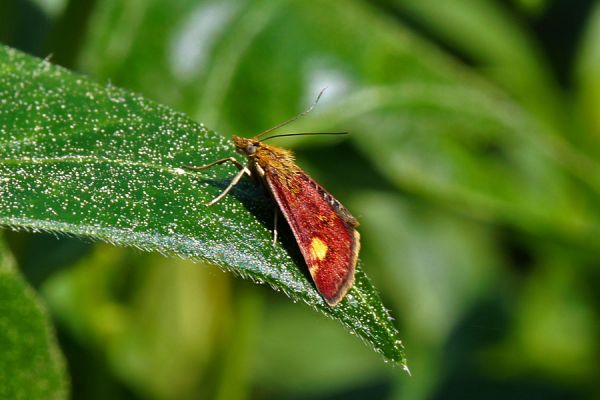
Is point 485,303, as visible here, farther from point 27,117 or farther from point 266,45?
point 27,117

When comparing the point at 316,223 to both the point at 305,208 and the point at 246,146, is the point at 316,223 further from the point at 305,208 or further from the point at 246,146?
the point at 246,146

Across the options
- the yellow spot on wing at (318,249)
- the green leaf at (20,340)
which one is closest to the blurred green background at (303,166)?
the green leaf at (20,340)

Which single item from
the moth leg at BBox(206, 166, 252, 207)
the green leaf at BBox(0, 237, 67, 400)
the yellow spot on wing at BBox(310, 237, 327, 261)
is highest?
the moth leg at BBox(206, 166, 252, 207)

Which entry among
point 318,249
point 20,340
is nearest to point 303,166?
point 318,249

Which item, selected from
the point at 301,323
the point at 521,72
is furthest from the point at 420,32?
the point at 301,323

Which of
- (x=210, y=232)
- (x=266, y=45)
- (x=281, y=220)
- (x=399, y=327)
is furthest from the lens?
(x=399, y=327)

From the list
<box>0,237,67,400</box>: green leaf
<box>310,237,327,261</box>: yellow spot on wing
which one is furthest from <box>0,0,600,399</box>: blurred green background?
<box>310,237,327,261</box>: yellow spot on wing

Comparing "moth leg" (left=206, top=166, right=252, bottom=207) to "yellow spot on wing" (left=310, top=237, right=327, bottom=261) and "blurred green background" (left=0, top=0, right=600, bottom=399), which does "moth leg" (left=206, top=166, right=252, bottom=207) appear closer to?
"yellow spot on wing" (left=310, top=237, right=327, bottom=261)
